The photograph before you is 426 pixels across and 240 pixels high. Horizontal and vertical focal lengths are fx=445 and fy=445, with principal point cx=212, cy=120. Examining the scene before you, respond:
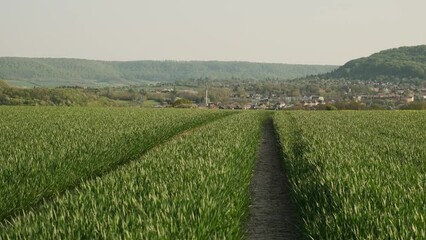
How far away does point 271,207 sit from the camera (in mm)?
12078

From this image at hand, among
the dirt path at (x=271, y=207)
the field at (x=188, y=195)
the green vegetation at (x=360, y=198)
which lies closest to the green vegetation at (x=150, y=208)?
the field at (x=188, y=195)

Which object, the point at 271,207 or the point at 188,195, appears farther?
the point at 271,207

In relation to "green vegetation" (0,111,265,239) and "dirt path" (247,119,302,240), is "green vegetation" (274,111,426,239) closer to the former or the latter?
"dirt path" (247,119,302,240)

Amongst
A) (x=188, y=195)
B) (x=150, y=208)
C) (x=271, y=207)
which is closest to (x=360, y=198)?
(x=188, y=195)

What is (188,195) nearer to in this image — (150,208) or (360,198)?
(150,208)

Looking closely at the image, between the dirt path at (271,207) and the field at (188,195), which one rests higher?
the field at (188,195)

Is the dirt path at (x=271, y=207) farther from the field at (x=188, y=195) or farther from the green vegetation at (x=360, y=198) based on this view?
the green vegetation at (x=360, y=198)

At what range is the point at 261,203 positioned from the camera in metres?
12.5

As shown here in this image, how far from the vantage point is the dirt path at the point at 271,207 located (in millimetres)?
9844

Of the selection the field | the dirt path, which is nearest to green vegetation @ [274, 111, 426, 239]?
the field

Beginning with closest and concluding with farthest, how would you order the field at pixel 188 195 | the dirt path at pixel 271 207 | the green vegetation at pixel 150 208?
the green vegetation at pixel 150 208 < the field at pixel 188 195 < the dirt path at pixel 271 207

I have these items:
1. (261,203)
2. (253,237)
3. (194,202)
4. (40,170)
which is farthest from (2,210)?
(261,203)

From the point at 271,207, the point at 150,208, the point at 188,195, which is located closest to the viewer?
the point at 150,208

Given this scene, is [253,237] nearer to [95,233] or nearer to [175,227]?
[175,227]
